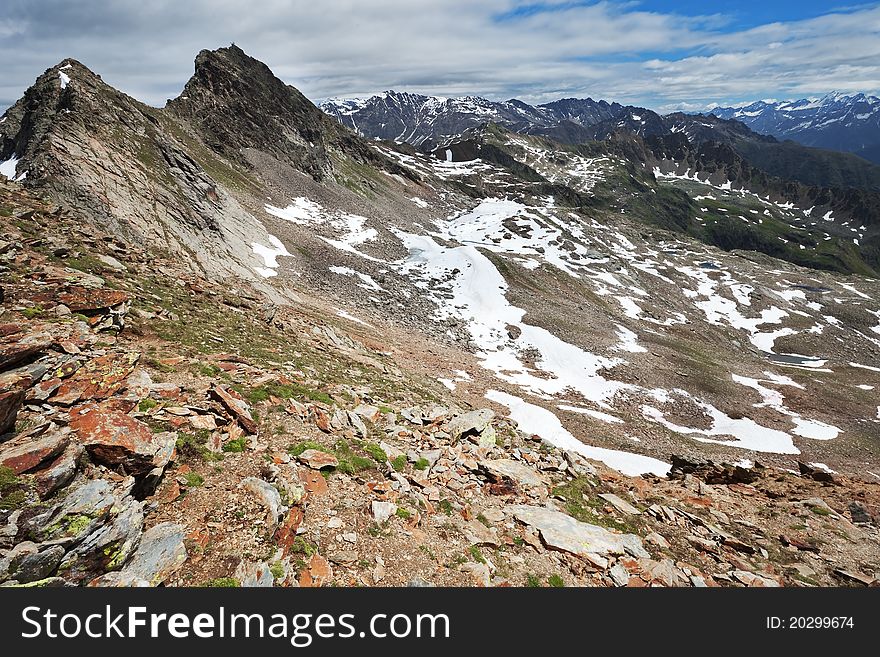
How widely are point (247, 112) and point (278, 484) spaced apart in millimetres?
131790

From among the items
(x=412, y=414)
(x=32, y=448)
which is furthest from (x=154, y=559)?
(x=412, y=414)

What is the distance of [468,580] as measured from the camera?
9500 millimetres

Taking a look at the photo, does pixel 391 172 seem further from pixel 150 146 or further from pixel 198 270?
pixel 198 270

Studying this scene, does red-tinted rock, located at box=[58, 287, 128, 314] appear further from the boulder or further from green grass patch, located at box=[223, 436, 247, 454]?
the boulder

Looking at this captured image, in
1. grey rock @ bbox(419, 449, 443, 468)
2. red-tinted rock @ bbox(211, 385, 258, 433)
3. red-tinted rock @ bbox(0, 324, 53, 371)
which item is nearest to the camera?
red-tinted rock @ bbox(0, 324, 53, 371)

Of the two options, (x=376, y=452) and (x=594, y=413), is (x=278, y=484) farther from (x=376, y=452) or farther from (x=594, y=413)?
(x=594, y=413)

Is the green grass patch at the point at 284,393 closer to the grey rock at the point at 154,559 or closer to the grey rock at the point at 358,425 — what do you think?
the grey rock at the point at 358,425

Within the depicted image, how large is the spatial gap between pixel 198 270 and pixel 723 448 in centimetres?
4649

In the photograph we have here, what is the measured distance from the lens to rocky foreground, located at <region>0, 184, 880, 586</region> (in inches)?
301

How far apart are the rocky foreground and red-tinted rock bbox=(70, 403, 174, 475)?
42 mm

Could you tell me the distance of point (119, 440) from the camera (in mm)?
8820

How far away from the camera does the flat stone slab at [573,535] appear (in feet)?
37.4

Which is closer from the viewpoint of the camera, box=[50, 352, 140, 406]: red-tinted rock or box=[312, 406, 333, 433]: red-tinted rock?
box=[50, 352, 140, 406]: red-tinted rock

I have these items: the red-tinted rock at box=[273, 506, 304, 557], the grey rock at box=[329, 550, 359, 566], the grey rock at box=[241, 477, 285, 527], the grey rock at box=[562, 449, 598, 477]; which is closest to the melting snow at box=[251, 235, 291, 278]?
the grey rock at box=[562, 449, 598, 477]
